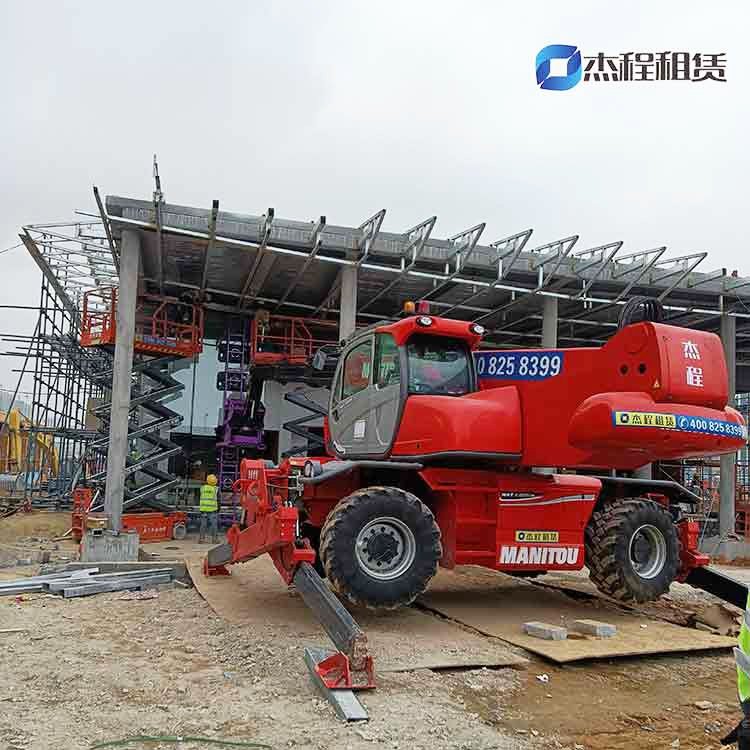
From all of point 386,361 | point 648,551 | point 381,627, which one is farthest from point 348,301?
point 381,627

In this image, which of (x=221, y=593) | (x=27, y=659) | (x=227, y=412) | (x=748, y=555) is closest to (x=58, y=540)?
(x=227, y=412)

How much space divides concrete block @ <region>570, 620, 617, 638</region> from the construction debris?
17.5 ft

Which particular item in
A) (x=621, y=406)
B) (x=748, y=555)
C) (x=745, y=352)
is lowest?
(x=748, y=555)

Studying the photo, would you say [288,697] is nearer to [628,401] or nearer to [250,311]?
[628,401]

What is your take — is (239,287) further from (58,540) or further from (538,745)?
(538,745)

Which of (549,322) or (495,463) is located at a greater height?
(549,322)

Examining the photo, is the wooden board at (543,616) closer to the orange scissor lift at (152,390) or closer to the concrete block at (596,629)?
the concrete block at (596,629)

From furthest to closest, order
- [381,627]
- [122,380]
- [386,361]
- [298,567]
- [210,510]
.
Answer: [210,510] < [122,380] < [386,361] < [381,627] < [298,567]

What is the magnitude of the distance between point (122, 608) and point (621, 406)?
5746 mm

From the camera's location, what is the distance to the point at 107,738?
15.2ft

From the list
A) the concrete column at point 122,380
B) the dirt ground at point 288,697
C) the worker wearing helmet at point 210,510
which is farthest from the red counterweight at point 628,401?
the worker wearing helmet at point 210,510

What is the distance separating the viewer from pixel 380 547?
7621 millimetres

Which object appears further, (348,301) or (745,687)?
(348,301)

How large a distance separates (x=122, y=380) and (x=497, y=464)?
1159cm
